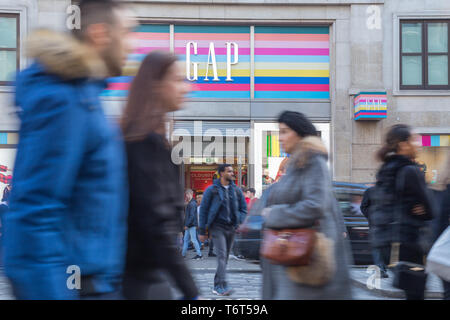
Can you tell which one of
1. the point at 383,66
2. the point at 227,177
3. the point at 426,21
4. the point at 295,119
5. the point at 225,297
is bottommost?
the point at 225,297

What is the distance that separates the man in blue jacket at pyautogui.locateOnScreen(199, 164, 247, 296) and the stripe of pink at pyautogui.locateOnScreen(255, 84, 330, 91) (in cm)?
1022

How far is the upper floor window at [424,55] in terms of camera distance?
59.1ft

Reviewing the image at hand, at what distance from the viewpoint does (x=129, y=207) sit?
2514 mm

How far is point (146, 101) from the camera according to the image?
2566 millimetres

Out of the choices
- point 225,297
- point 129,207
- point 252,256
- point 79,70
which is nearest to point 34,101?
point 79,70

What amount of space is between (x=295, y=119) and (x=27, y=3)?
635 inches

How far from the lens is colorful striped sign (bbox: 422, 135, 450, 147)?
1792 cm

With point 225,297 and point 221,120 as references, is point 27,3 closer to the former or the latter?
point 221,120

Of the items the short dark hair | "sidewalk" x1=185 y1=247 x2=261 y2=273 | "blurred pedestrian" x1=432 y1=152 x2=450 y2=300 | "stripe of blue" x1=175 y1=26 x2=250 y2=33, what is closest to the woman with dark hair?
the short dark hair

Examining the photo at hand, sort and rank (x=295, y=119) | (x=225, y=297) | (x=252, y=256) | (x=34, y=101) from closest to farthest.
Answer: (x=34, y=101), (x=295, y=119), (x=225, y=297), (x=252, y=256)

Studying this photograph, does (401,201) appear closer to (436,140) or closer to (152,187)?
(152,187)

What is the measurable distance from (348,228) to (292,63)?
27.3 feet

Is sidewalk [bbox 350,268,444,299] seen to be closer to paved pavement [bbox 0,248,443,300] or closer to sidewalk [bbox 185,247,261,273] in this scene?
paved pavement [bbox 0,248,443,300]

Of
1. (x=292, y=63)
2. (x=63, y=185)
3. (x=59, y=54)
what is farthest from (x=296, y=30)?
(x=63, y=185)
